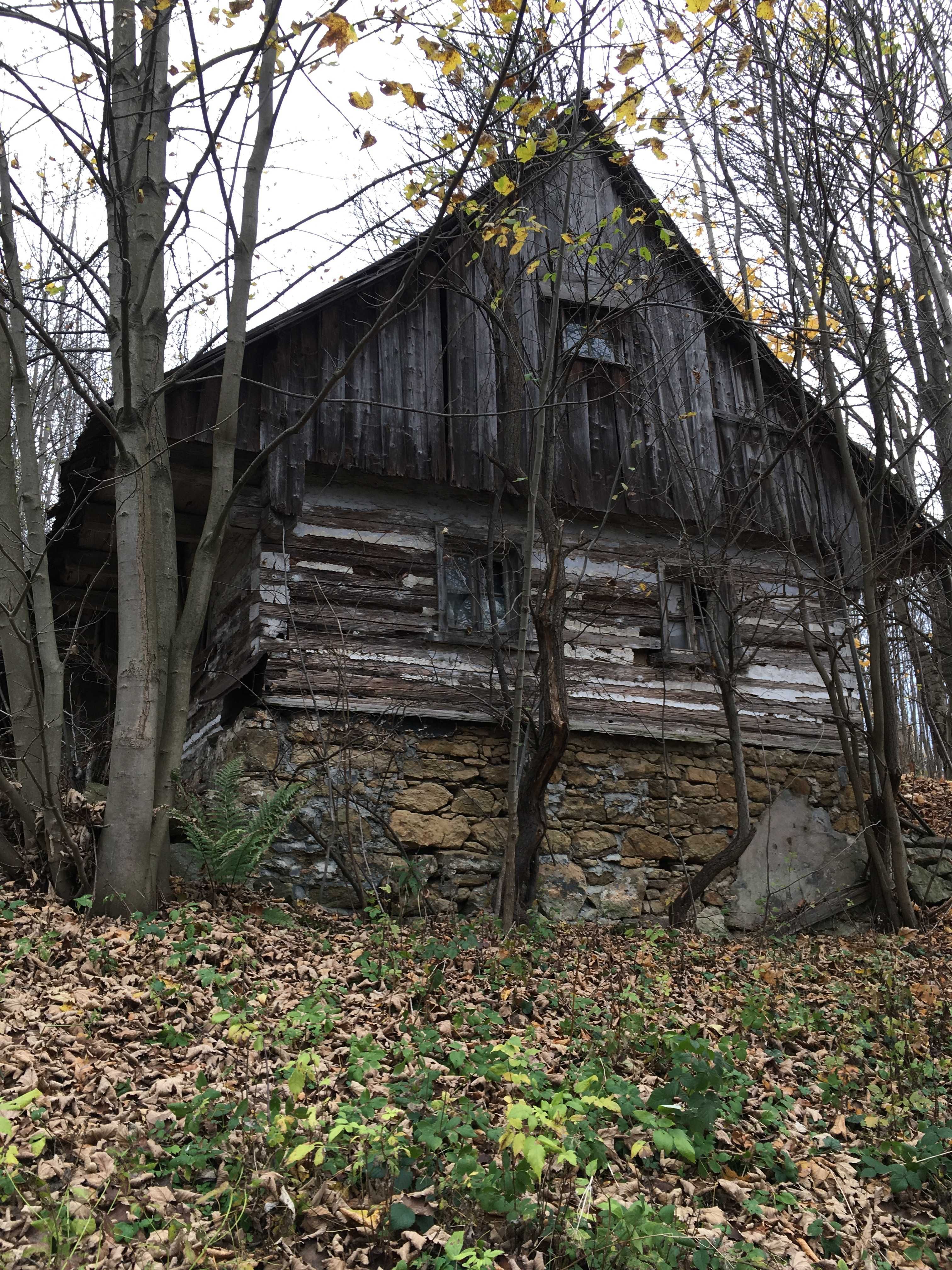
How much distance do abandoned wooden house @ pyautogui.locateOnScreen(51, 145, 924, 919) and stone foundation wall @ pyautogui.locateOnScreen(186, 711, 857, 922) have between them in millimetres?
26

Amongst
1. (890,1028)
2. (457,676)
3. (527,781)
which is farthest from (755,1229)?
(457,676)

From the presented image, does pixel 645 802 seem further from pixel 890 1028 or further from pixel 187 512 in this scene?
pixel 187 512

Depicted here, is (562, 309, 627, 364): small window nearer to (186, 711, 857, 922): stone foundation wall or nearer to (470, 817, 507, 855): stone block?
(186, 711, 857, 922): stone foundation wall

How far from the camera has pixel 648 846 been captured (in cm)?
942

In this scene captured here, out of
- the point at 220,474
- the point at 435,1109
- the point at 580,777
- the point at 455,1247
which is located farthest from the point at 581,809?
the point at 455,1247

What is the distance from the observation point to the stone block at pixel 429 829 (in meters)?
8.61

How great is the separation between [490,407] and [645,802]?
4.20 m

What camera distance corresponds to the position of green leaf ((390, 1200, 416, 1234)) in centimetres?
305

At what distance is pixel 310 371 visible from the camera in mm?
9305

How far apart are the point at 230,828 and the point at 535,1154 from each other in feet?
13.9

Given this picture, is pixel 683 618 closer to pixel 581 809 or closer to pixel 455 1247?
pixel 581 809

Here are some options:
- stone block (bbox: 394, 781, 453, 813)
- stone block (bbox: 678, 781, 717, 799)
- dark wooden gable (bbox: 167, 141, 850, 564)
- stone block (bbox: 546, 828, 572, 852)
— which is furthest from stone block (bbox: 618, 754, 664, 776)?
dark wooden gable (bbox: 167, 141, 850, 564)

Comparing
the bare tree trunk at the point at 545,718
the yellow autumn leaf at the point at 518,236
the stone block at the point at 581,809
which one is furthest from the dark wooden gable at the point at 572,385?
the stone block at the point at 581,809

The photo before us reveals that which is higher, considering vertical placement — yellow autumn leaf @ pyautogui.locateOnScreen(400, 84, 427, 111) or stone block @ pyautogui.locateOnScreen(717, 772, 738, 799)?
yellow autumn leaf @ pyautogui.locateOnScreen(400, 84, 427, 111)
